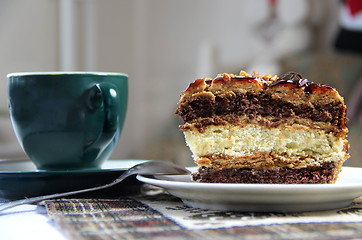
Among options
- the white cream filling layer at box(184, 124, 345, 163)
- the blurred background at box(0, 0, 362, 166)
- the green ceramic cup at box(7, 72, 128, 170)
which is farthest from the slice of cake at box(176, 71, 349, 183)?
the blurred background at box(0, 0, 362, 166)

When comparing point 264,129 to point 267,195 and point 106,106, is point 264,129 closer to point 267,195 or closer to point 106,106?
point 267,195

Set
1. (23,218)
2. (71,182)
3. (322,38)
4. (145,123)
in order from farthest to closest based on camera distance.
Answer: (145,123) < (322,38) < (71,182) < (23,218)

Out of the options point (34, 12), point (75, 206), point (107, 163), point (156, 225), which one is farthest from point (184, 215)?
point (34, 12)

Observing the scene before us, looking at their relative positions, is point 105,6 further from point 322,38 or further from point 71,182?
point 71,182

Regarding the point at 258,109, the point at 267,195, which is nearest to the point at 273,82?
the point at 258,109

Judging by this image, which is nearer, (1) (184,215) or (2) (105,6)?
(1) (184,215)

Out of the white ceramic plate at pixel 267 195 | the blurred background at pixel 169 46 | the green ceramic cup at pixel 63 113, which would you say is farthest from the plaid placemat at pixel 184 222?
the blurred background at pixel 169 46
